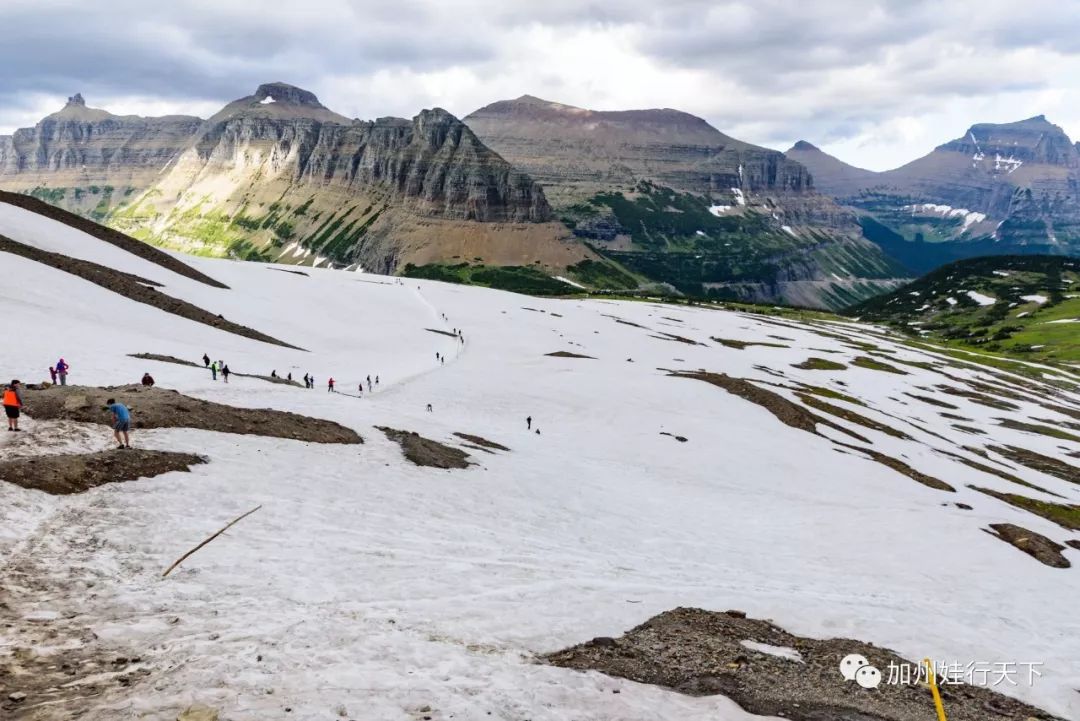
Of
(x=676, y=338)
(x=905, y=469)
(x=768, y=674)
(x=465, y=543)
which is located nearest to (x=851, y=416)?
(x=905, y=469)

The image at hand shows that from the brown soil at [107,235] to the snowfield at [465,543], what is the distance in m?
14.6

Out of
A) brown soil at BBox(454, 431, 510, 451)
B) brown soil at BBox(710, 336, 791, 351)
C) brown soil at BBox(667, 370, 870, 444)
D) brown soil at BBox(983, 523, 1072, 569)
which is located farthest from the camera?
brown soil at BBox(710, 336, 791, 351)

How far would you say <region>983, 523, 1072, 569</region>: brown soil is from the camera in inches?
1658

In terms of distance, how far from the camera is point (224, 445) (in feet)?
104

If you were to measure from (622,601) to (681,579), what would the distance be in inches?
222

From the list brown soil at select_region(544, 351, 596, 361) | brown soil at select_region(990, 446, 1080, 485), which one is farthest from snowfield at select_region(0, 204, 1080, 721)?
brown soil at select_region(544, 351, 596, 361)

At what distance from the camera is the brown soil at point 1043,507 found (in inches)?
2258

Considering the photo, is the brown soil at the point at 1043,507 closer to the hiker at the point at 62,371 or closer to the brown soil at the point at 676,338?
the brown soil at the point at 676,338

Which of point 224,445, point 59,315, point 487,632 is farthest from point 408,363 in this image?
point 487,632

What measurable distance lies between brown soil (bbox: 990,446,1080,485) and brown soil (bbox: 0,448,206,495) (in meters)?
90.2

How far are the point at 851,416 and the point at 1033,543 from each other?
127 ft

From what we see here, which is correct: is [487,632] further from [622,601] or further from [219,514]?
[219,514]

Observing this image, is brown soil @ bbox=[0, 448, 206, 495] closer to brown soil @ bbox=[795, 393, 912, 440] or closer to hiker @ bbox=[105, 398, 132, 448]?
hiker @ bbox=[105, 398, 132, 448]

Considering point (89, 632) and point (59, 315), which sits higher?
point (59, 315)
